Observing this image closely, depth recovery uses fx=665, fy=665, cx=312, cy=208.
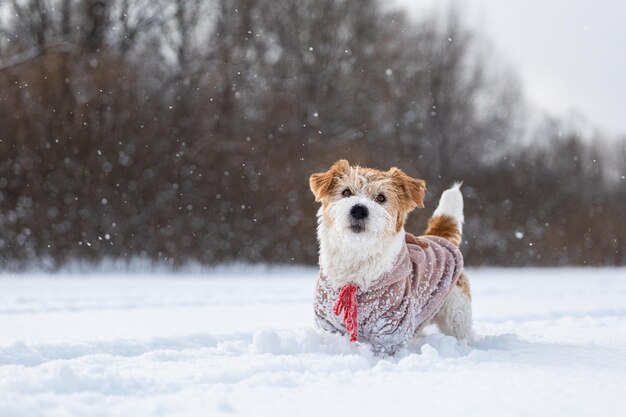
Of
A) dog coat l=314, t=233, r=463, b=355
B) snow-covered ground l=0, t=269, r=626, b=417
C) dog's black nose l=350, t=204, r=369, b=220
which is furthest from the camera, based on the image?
dog coat l=314, t=233, r=463, b=355

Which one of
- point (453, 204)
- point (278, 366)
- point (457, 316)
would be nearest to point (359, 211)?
point (278, 366)

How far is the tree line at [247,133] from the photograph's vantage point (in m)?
11.4

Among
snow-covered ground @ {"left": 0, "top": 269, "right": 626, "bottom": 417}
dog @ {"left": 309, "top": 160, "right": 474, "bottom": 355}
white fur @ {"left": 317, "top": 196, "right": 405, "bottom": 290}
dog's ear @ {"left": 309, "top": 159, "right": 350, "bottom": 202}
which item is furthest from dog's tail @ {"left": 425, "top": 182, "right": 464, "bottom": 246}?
dog's ear @ {"left": 309, "top": 159, "right": 350, "bottom": 202}

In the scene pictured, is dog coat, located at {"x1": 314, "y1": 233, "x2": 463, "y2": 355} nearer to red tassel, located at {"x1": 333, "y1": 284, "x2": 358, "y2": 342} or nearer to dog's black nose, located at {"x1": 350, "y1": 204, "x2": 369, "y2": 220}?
red tassel, located at {"x1": 333, "y1": 284, "x2": 358, "y2": 342}

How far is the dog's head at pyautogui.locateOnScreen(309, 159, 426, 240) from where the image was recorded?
407 centimetres

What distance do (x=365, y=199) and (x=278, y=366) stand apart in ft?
4.12

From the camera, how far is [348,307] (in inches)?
163

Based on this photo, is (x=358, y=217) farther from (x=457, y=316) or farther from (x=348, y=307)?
(x=457, y=316)

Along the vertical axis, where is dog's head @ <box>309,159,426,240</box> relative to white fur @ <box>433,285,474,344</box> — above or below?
above

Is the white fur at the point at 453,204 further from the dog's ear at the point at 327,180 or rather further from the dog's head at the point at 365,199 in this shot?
the dog's ear at the point at 327,180

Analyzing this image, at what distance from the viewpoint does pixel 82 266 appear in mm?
11516

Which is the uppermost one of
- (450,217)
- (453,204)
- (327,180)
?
(327,180)

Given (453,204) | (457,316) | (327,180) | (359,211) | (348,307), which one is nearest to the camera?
(359,211)

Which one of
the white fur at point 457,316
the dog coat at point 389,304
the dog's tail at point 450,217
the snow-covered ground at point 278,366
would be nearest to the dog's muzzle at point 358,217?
the dog coat at point 389,304
